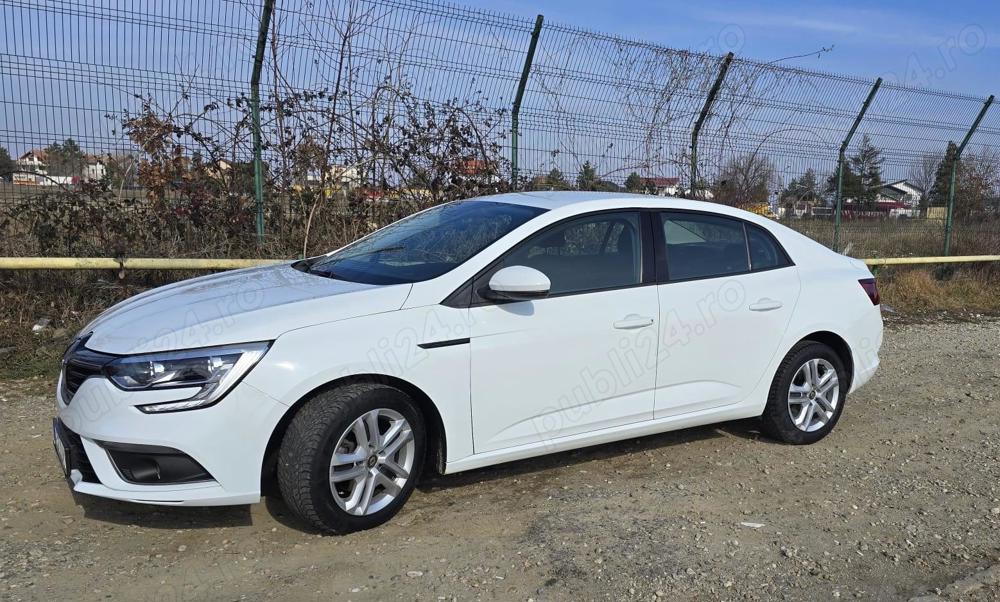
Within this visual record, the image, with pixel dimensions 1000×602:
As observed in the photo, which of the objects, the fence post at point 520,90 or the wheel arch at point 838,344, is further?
the fence post at point 520,90

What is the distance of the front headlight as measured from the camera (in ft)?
10.2

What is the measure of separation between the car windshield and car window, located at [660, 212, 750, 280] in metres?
0.82

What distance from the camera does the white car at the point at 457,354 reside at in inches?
125

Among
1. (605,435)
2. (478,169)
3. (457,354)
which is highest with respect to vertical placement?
(478,169)

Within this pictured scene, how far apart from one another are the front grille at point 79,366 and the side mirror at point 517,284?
1666 millimetres

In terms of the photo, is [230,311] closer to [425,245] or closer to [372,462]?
[372,462]

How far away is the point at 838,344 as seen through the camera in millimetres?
4984

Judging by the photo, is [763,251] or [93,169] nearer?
[763,251]

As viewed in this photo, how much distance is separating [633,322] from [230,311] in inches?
78.6

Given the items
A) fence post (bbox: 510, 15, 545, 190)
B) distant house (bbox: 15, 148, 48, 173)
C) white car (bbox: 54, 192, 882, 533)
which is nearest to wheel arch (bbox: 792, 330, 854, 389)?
white car (bbox: 54, 192, 882, 533)

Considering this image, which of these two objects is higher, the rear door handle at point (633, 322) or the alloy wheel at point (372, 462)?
the rear door handle at point (633, 322)

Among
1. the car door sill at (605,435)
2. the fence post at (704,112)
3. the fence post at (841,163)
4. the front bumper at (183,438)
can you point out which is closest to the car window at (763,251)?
the car door sill at (605,435)

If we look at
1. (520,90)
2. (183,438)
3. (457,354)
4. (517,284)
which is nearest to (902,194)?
(520,90)

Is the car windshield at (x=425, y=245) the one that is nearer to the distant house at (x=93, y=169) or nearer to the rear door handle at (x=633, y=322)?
the rear door handle at (x=633, y=322)
